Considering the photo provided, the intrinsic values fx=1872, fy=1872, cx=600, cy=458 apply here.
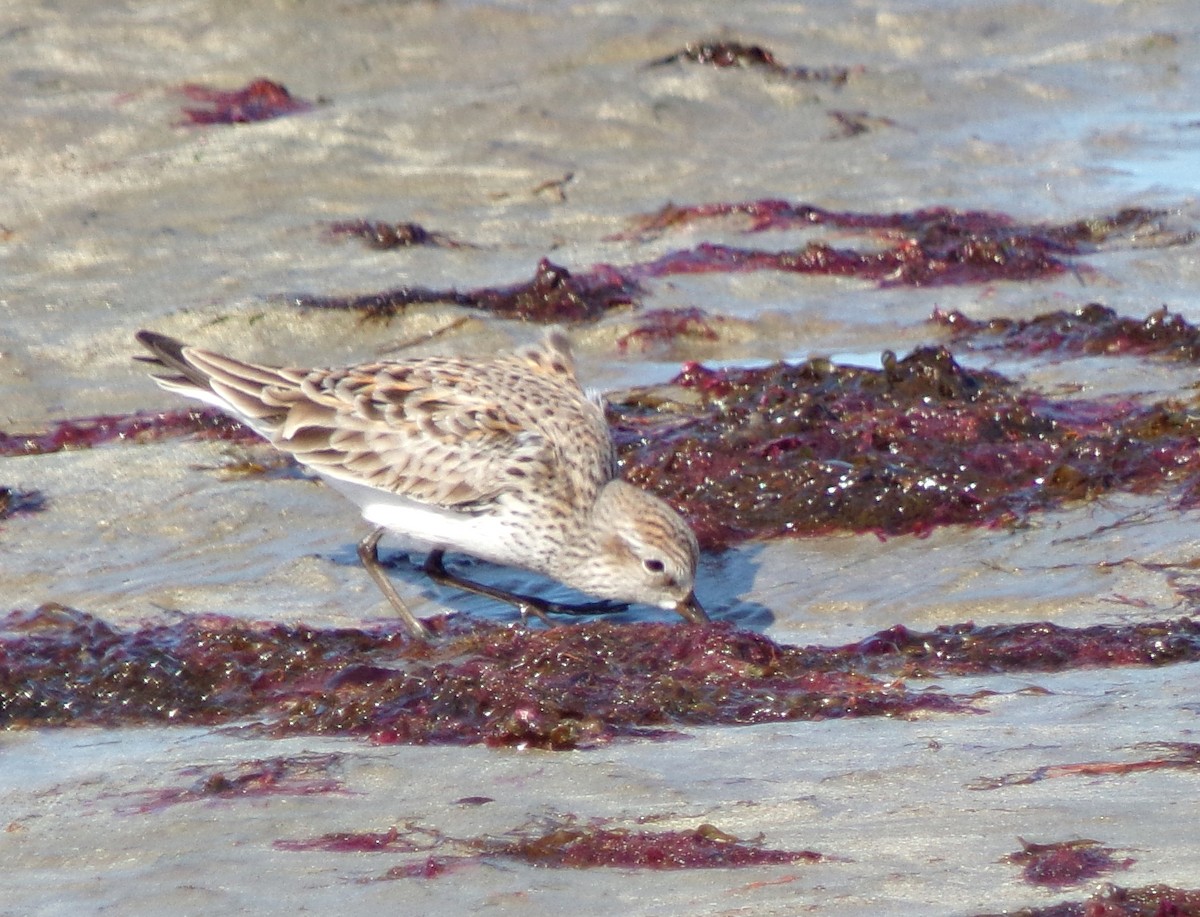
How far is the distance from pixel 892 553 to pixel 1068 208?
4.48 metres

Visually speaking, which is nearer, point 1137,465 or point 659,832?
point 659,832

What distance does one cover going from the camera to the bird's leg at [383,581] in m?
5.88

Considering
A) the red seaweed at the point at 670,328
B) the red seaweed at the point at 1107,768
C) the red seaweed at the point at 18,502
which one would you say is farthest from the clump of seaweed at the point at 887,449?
the red seaweed at the point at 1107,768

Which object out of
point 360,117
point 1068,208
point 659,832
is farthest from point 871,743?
point 360,117

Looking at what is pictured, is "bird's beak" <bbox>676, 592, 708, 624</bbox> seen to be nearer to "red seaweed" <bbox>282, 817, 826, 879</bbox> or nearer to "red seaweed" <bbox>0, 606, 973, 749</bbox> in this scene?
"red seaweed" <bbox>0, 606, 973, 749</bbox>

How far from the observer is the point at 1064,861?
3.32 m

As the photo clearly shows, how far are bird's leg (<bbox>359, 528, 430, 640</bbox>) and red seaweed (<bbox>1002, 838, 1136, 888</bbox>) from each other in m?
2.68

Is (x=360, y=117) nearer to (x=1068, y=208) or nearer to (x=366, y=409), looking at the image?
(x=1068, y=208)

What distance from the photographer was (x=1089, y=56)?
1302 cm

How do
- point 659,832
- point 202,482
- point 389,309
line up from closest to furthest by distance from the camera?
1. point 659,832
2. point 202,482
3. point 389,309

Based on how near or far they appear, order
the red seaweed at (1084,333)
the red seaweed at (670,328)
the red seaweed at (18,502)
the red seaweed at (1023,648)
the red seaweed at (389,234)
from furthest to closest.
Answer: the red seaweed at (389,234)
the red seaweed at (670,328)
the red seaweed at (1084,333)
the red seaweed at (18,502)
the red seaweed at (1023,648)

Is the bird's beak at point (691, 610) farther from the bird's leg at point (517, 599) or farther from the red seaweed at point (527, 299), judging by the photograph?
the red seaweed at point (527, 299)

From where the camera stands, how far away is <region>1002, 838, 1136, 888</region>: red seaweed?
327cm

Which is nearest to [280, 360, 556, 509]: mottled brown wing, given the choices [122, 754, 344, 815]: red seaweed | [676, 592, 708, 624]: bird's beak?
[676, 592, 708, 624]: bird's beak
